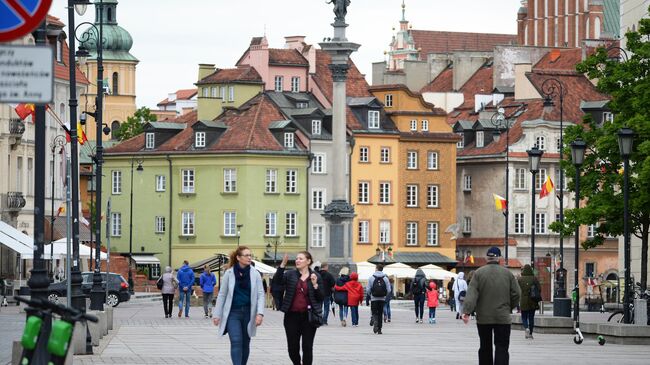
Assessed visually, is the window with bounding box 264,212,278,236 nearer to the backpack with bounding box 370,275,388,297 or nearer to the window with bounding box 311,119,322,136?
the window with bounding box 311,119,322,136

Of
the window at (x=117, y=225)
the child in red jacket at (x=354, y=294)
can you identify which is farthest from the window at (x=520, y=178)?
the child in red jacket at (x=354, y=294)

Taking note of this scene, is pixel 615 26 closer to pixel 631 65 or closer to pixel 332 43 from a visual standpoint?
pixel 332 43

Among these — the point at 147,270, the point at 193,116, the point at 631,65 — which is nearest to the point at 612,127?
the point at 631,65

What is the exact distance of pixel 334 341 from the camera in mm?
36562

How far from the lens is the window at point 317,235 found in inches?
4210

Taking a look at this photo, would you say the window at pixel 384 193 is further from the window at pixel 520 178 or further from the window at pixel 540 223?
the window at pixel 540 223

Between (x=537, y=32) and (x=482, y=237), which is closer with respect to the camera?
(x=482, y=237)

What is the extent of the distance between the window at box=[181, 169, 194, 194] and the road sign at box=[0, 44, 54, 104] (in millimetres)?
Answer: 94747

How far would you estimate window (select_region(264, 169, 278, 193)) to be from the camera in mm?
105625

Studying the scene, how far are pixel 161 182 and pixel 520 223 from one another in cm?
2039

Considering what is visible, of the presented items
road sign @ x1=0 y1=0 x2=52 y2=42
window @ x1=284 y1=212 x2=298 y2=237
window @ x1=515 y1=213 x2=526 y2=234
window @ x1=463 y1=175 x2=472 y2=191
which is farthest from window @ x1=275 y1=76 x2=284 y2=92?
road sign @ x1=0 y1=0 x2=52 y2=42

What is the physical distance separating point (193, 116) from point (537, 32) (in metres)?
49.2

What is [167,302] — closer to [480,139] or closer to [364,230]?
[364,230]

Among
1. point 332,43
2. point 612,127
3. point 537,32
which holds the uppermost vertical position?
point 537,32
